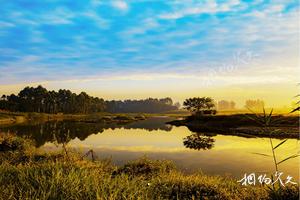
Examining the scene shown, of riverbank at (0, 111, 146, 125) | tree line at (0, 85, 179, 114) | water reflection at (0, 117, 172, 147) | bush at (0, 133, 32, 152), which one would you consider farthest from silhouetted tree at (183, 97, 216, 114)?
bush at (0, 133, 32, 152)


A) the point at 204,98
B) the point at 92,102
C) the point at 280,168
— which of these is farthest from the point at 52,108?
the point at 280,168

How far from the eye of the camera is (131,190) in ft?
27.0

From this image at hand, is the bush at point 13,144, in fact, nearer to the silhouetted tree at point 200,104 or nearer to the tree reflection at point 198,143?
the tree reflection at point 198,143

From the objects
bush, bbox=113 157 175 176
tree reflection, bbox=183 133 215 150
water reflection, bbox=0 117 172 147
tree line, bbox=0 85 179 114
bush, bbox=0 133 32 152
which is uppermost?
tree line, bbox=0 85 179 114

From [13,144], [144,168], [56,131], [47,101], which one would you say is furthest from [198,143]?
[47,101]

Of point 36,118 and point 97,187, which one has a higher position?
point 97,187

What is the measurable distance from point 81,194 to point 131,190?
4.02 feet

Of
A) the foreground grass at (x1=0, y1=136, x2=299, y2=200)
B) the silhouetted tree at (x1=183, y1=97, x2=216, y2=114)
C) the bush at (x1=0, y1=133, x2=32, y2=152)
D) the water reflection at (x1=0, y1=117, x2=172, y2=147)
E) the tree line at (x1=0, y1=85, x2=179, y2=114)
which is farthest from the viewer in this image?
the tree line at (x1=0, y1=85, x2=179, y2=114)

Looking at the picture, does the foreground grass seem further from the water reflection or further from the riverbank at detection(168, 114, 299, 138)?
the riverbank at detection(168, 114, 299, 138)

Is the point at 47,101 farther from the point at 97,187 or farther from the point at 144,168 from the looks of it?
the point at 97,187

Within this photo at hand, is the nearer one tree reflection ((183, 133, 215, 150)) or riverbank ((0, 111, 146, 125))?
tree reflection ((183, 133, 215, 150))

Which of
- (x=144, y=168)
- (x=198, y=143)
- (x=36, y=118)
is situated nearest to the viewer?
(x=144, y=168)

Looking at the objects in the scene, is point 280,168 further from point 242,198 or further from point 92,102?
point 92,102

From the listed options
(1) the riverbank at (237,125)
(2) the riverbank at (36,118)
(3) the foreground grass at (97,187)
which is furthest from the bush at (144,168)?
(2) the riverbank at (36,118)
